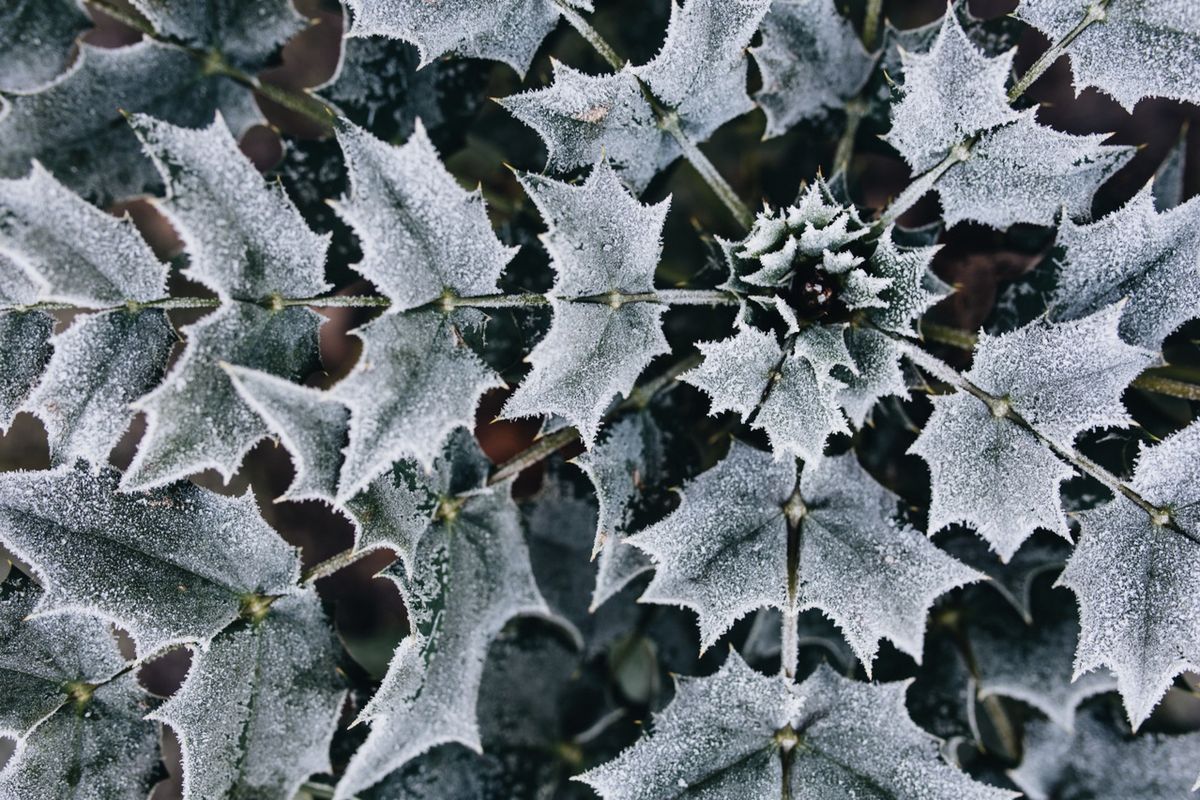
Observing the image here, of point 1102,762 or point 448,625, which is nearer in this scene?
point 448,625

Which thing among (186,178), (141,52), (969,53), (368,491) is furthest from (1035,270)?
(141,52)

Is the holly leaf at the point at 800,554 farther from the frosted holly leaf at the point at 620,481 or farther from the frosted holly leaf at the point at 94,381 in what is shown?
the frosted holly leaf at the point at 94,381

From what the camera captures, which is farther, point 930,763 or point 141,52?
point 141,52

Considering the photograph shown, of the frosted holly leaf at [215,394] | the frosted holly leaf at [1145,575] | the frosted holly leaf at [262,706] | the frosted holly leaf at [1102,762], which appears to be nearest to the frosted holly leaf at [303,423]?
the frosted holly leaf at [215,394]

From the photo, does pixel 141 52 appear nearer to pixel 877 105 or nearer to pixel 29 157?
pixel 29 157

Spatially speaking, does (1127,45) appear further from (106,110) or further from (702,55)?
(106,110)

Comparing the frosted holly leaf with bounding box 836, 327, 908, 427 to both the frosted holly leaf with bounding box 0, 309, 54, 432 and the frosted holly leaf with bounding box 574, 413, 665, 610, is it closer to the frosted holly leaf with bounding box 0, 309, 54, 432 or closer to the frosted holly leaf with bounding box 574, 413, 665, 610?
the frosted holly leaf with bounding box 574, 413, 665, 610

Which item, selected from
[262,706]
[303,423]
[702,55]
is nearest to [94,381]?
[303,423]
